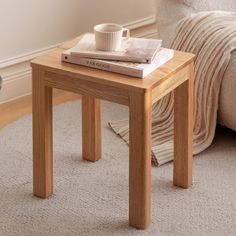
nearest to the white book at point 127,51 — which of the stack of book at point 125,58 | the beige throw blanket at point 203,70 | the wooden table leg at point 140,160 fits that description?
the stack of book at point 125,58

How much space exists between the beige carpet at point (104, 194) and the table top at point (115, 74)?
45 cm

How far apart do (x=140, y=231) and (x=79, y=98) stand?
3.36 ft

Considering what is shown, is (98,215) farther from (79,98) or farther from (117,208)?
(79,98)

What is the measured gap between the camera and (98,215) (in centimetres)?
206

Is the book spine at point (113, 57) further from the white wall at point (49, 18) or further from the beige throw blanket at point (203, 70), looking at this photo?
the white wall at point (49, 18)

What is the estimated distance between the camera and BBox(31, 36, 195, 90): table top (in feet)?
6.01

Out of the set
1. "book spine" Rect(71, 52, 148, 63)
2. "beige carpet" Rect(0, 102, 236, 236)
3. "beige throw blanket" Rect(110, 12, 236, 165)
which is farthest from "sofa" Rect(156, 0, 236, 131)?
"book spine" Rect(71, 52, 148, 63)

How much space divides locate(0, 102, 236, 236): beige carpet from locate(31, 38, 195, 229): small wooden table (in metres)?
0.06

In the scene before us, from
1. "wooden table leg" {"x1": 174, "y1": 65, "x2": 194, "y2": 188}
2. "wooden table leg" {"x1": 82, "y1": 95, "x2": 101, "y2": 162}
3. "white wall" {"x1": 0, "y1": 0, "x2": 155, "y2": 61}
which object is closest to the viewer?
"wooden table leg" {"x1": 174, "y1": 65, "x2": 194, "y2": 188}

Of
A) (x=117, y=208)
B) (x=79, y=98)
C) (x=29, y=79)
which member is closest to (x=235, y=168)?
A: (x=117, y=208)

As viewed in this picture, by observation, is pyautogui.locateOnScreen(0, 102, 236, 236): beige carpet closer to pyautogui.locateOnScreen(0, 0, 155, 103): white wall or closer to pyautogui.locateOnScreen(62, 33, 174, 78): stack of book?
pyautogui.locateOnScreen(0, 0, 155, 103): white wall

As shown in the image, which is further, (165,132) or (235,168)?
(165,132)

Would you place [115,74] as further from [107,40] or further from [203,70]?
[203,70]

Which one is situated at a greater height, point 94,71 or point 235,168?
point 94,71
